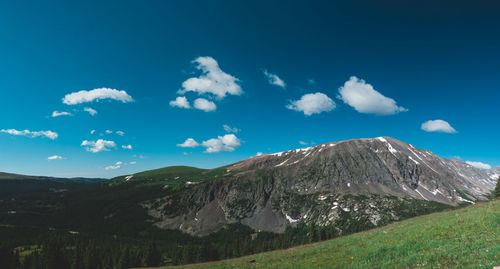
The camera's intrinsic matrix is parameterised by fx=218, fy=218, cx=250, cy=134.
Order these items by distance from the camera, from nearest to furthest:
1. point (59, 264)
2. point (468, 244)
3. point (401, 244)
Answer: point (468, 244), point (401, 244), point (59, 264)

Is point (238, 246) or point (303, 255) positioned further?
point (238, 246)

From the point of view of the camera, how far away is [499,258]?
12.5 meters

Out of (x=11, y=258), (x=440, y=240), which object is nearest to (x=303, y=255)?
(x=440, y=240)

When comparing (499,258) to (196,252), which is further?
(196,252)

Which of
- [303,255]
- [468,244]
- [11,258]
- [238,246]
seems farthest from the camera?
[238,246]

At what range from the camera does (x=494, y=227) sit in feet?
62.4

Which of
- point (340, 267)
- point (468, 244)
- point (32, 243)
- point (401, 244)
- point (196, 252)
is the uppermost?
point (468, 244)

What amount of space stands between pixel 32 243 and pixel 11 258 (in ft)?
417

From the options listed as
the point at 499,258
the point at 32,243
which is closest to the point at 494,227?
the point at 499,258

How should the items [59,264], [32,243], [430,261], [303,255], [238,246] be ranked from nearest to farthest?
[430,261] → [303,255] → [59,264] → [238,246] → [32,243]

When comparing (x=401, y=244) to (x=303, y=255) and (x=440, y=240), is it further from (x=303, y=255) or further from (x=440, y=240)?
(x=303, y=255)

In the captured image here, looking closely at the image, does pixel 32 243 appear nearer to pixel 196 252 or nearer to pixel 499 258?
pixel 196 252

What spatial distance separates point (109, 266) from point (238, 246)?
63.6 metres

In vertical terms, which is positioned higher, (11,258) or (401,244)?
(401,244)
